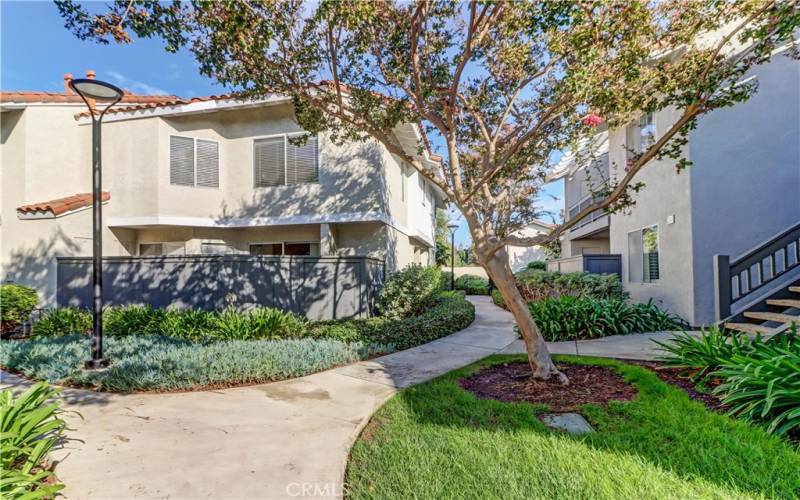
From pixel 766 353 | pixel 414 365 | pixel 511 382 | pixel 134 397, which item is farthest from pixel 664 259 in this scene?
pixel 134 397

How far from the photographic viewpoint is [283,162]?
11.2 meters

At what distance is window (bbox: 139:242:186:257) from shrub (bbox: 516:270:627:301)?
11268mm

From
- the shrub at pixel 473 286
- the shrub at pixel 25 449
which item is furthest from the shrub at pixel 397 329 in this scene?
the shrub at pixel 473 286

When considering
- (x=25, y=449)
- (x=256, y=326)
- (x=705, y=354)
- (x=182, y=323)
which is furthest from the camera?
(x=182, y=323)

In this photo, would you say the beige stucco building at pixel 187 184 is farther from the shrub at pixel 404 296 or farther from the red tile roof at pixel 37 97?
the shrub at pixel 404 296

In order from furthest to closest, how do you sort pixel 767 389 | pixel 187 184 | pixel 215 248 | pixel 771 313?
pixel 215 248 → pixel 187 184 → pixel 771 313 → pixel 767 389

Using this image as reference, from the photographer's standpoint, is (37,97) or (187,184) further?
(187,184)

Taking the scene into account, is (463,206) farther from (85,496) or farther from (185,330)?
(185,330)

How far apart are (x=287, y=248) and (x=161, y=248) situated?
4.09m

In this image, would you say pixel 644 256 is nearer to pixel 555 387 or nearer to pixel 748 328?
pixel 748 328


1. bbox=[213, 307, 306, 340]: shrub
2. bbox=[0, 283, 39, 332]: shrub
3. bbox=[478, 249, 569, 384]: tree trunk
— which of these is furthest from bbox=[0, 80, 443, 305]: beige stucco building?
bbox=[478, 249, 569, 384]: tree trunk

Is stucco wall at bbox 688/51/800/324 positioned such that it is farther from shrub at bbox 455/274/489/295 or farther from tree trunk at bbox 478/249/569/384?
shrub at bbox 455/274/489/295

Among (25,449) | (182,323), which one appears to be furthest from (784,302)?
(182,323)

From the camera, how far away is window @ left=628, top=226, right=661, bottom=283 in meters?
9.80
